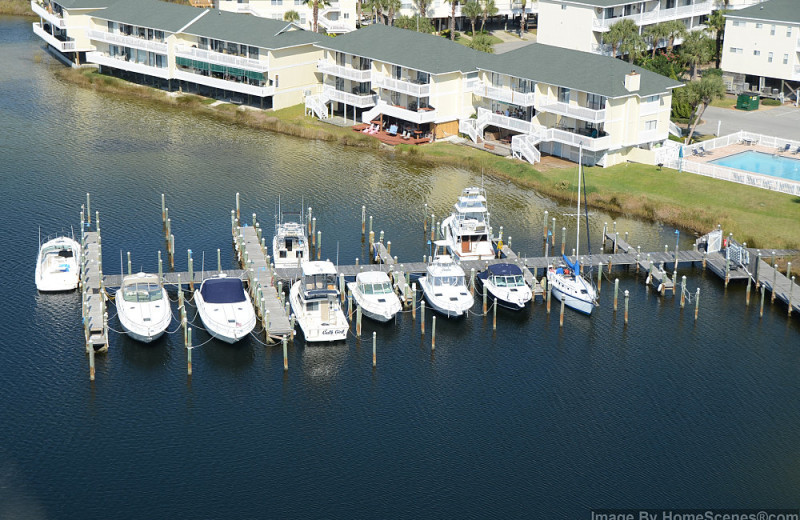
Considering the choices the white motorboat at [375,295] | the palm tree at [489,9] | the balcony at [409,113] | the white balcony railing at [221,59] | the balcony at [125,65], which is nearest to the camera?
the white motorboat at [375,295]

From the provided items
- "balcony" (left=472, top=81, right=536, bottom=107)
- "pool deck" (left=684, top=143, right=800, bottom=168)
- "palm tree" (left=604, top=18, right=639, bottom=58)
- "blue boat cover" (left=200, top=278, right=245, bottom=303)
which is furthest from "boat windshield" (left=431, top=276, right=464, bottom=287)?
"palm tree" (left=604, top=18, right=639, bottom=58)

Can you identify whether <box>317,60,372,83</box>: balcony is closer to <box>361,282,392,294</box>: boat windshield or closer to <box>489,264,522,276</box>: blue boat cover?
<box>489,264,522,276</box>: blue boat cover

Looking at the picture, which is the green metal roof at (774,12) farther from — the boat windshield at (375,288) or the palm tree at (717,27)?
the boat windshield at (375,288)

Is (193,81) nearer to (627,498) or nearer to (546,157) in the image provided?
(546,157)

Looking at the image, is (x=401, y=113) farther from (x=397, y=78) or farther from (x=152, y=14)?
(x=152, y=14)

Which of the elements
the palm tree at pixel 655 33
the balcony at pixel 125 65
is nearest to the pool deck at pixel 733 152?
the palm tree at pixel 655 33

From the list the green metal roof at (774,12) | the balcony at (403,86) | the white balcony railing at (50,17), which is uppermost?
the green metal roof at (774,12)
